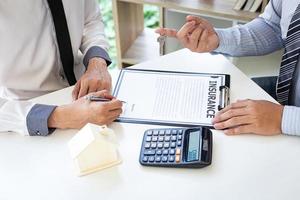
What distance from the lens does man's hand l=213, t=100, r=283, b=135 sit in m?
0.89

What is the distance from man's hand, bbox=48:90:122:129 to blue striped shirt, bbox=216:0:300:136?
0.46 meters

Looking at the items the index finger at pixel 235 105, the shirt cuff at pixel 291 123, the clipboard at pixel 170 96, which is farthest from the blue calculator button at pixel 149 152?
the shirt cuff at pixel 291 123

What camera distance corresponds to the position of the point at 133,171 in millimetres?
810

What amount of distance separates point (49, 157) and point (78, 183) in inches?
4.4

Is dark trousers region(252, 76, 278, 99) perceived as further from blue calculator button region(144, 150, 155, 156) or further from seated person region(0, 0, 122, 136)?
blue calculator button region(144, 150, 155, 156)

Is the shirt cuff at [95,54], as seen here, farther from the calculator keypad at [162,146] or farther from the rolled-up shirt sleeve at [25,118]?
the calculator keypad at [162,146]

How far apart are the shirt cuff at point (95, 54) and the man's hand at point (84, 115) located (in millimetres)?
344

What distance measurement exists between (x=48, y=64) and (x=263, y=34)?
738 mm

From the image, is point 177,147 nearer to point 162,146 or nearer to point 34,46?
point 162,146

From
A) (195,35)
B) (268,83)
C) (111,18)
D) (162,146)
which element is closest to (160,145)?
(162,146)

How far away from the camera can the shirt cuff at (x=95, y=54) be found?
49.3 inches

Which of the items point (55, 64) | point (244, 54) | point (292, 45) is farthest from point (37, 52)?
point (292, 45)

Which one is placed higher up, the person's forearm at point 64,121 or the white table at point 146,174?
the person's forearm at point 64,121

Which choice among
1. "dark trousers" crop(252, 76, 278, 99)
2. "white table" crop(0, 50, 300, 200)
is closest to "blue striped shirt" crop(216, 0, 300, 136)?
"dark trousers" crop(252, 76, 278, 99)
